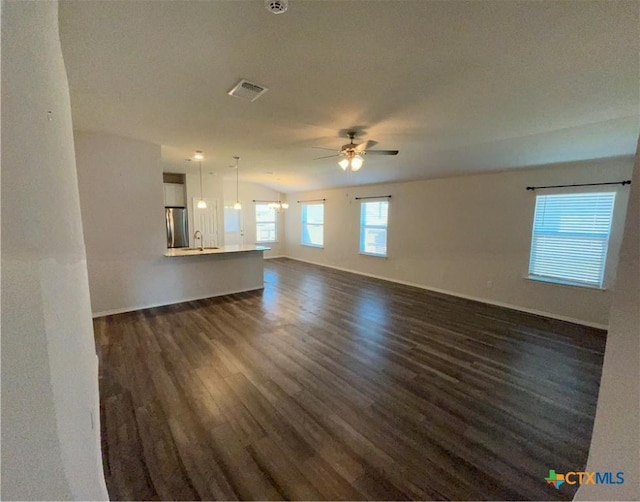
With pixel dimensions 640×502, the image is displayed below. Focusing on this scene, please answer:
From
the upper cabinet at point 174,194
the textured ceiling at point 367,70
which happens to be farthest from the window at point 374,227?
the upper cabinet at point 174,194

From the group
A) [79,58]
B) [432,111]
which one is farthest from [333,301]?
[79,58]

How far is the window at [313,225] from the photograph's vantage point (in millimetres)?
8523

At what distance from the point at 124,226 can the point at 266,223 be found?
5.64 meters

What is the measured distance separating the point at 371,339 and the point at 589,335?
3015mm

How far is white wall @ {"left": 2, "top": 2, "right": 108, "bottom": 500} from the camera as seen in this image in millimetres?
482

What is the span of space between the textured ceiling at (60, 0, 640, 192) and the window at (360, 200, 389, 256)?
3.15 meters

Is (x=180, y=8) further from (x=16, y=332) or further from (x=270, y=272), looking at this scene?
(x=270, y=272)

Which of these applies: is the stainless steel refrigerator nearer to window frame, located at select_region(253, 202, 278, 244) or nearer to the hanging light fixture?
window frame, located at select_region(253, 202, 278, 244)

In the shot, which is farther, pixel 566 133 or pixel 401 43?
pixel 566 133

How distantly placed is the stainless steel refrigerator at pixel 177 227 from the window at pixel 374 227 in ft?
15.8

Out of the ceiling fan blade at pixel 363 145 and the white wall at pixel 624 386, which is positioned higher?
the ceiling fan blade at pixel 363 145

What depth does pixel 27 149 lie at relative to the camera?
0.62 metres

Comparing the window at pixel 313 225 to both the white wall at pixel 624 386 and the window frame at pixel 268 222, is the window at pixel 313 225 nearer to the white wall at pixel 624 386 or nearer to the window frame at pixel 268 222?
the window frame at pixel 268 222

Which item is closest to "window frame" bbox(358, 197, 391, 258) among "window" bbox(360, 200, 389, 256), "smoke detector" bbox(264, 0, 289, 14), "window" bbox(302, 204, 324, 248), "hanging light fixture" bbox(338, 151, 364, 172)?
"window" bbox(360, 200, 389, 256)
